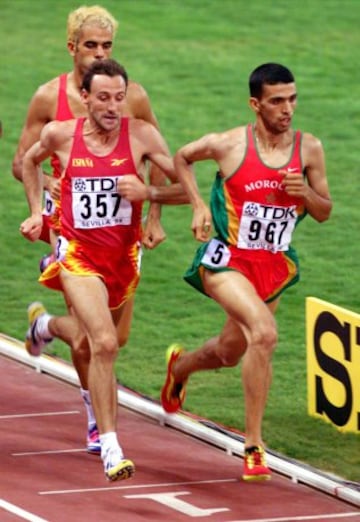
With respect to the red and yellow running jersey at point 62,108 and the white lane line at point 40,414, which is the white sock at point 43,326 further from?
the red and yellow running jersey at point 62,108

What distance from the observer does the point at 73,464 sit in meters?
11.8

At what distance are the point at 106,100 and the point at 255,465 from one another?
2.19m

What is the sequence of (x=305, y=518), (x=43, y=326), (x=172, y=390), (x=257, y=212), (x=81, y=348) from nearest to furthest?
(x=305, y=518), (x=257, y=212), (x=81, y=348), (x=172, y=390), (x=43, y=326)

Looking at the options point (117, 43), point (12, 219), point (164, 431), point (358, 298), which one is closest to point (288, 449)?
point (164, 431)

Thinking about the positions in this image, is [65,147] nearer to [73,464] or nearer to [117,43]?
[73,464]

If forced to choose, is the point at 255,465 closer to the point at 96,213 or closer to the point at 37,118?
the point at 96,213

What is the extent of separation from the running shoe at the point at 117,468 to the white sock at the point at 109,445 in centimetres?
2

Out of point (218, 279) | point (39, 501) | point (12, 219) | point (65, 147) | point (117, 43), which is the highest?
point (117, 43)

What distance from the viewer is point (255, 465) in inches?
441

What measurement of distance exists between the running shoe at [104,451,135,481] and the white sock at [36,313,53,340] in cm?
220

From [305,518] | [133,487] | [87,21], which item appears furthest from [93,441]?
[87,21]

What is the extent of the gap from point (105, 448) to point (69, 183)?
1.59 meters

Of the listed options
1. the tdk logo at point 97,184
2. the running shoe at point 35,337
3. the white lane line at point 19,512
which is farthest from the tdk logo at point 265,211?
the running shoe at point 35,337

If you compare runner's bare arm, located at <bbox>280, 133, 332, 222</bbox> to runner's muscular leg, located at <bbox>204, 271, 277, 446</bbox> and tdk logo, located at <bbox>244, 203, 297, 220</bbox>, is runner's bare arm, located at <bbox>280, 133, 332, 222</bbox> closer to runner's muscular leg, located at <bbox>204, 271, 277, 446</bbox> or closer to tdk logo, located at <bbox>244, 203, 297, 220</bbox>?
tdk logo, located at <bbox>244, 203, 297, 220</bbox>
